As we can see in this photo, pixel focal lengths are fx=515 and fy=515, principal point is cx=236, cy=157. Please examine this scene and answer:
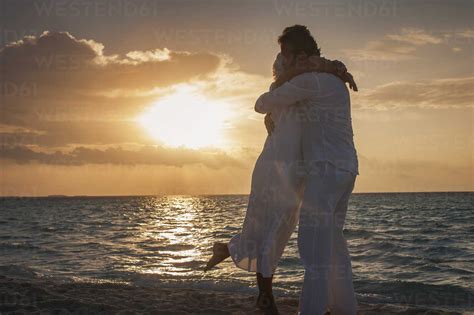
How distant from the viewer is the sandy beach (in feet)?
19.2

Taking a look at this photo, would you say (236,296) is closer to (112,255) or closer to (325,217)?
(325,217)

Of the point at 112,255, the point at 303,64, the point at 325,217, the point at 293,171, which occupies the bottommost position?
the point at 112,255

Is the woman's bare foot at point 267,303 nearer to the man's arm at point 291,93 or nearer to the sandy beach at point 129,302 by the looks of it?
the sandy beach at point 129,302

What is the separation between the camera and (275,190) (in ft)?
14.7

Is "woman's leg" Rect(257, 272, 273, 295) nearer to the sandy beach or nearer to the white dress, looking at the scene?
the white dress

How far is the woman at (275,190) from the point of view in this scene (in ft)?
14.3

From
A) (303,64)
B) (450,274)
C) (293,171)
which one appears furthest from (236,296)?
(450,274)

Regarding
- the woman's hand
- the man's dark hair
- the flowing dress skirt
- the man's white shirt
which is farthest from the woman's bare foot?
the man's dark hair

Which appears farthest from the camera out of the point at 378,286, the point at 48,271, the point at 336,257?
the point at 48,271

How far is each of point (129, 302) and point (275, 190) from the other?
114 inches

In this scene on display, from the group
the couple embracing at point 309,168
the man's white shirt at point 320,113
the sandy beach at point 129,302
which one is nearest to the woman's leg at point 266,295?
the couple embracing at point 309,168

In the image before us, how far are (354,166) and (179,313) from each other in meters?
2.69

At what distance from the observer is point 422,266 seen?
13.6 meters

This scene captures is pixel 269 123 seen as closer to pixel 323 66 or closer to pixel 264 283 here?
pixel 323 66
